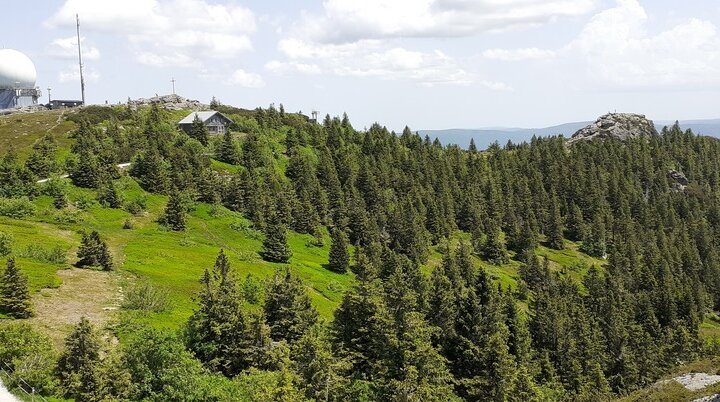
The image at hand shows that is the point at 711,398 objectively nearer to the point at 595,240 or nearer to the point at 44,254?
the point at 44,254

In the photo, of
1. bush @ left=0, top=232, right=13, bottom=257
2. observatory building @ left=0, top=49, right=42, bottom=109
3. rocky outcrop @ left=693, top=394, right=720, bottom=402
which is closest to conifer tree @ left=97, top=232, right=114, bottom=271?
bush @ left=0, top=232, right=13, bottom=257

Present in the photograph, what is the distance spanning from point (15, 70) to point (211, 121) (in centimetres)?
5977

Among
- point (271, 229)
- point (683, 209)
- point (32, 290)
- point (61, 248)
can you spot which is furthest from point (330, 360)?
point (683, 209)

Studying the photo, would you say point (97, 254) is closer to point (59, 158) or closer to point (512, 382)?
point (512, 382)

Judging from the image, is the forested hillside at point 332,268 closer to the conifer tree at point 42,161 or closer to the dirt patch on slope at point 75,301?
the conifer tree at point 42,161

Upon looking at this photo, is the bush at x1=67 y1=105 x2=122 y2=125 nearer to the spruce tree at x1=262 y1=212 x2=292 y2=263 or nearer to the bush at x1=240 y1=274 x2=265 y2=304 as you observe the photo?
the spruce tree at x1=262 y1=212 x2=292 y2=263

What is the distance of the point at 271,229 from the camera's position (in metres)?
101

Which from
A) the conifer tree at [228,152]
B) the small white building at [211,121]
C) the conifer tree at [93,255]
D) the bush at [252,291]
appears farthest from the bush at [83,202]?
the small white building at [211,121]

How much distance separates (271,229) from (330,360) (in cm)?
6215

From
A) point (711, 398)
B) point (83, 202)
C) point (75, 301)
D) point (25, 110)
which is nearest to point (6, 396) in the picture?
point (75, 301)

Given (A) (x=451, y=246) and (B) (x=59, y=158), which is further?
(A) (x=451, y=246)

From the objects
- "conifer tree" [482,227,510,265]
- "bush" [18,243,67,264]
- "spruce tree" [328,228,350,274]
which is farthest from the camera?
"conifer tree" [482,227,510,265]

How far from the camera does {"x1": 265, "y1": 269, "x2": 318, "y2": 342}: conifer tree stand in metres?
50.7

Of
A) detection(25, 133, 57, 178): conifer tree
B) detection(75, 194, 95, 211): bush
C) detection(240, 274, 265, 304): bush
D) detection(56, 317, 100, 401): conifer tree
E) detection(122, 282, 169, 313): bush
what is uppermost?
detection(25, 133, 57, 178): conifer tree
